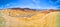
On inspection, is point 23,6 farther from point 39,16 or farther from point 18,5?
point 39,16

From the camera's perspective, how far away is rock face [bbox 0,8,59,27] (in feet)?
3.33

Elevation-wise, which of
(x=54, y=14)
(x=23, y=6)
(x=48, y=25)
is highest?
(x=23, y=6)

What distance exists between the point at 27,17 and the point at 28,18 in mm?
15

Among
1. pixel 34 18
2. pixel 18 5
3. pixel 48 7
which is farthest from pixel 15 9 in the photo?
pixel 48 7

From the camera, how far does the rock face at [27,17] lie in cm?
102

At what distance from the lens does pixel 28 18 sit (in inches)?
40.2

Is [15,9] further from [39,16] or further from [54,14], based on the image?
[54,14]

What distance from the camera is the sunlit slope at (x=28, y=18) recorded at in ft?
3.33

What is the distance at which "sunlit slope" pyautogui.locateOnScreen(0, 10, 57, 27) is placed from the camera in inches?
40.0

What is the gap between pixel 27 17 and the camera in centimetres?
102

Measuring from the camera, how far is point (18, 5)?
1.03 meters

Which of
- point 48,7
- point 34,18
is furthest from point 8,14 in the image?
point 48,7

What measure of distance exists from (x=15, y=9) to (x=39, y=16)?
0.26 metres

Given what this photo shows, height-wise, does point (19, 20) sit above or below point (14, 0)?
below
